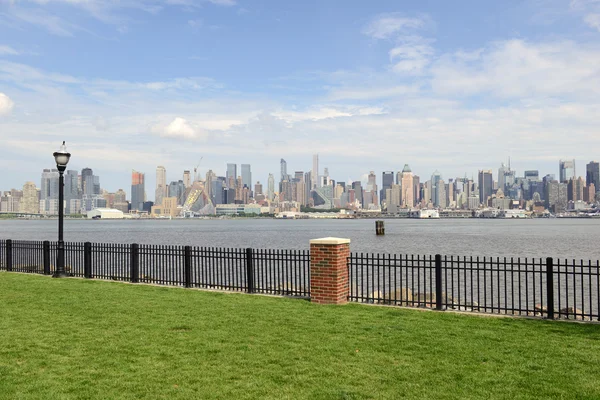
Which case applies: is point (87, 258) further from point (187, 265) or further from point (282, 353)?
point (282, 353)

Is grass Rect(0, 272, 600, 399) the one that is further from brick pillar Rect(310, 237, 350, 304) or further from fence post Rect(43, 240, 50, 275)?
fence post Rect(43, 240, 50, 275)

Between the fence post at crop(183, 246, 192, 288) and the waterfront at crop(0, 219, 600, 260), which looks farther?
the waterfront at crop(0, 219, 600, 260)

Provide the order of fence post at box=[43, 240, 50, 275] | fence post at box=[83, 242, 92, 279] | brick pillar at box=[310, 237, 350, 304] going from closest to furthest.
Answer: brick pillar at box=[310, 237, 350, 304] → fence post at box=[83, 242, 92, 279] → fence post at box=[43, 240, 50, 275]

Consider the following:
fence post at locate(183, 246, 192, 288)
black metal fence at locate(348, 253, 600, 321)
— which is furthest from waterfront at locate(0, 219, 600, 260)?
fence post at locate(183, 246, 192, 288)

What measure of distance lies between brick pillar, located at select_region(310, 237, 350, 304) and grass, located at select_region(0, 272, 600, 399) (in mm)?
566

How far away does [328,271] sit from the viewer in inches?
516

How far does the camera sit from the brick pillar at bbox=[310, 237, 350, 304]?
13.0 m

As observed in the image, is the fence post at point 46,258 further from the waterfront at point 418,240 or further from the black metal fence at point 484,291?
the waterfront at point 418,240

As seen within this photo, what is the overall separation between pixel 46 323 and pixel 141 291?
16.3 ft

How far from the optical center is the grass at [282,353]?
265 inches

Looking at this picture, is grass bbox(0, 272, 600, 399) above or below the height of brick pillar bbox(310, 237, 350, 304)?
below

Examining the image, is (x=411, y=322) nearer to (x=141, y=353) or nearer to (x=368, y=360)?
(x=368, y=360)

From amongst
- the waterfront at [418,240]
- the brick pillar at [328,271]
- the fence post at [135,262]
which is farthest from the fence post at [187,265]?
the waterfront at [418,240]

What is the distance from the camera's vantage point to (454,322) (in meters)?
11.0
